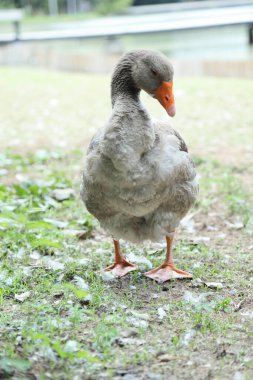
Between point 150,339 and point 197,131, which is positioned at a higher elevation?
point 150,339

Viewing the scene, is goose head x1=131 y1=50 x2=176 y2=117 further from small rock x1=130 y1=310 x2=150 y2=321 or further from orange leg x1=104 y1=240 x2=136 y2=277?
small rock x1=130 y1=310 x2=150 y2=321

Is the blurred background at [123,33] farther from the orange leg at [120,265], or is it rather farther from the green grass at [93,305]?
the orange leg at [120,265]

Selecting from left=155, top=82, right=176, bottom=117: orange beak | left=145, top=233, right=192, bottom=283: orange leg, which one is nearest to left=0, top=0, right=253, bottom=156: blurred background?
left=145, top=233, right=192, bottom=283: orange leg

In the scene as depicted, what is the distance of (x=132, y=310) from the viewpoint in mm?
3781

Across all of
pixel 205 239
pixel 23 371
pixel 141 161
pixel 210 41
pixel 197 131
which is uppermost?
pixel 141 161

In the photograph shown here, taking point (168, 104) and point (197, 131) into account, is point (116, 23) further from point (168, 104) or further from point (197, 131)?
point (168, 104)

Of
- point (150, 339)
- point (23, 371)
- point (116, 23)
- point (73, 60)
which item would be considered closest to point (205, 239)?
point (150, 339)

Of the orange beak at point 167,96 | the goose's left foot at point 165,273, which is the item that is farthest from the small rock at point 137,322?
the orange beak at point 167,96

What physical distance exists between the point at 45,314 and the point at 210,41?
2128 cm

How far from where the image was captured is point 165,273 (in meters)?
4.36

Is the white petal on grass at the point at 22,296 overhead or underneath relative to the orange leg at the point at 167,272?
overhead

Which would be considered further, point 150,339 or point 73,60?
point 73,60

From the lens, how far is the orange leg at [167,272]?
170 inches

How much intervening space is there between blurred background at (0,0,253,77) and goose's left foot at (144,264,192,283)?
33.2 feet
